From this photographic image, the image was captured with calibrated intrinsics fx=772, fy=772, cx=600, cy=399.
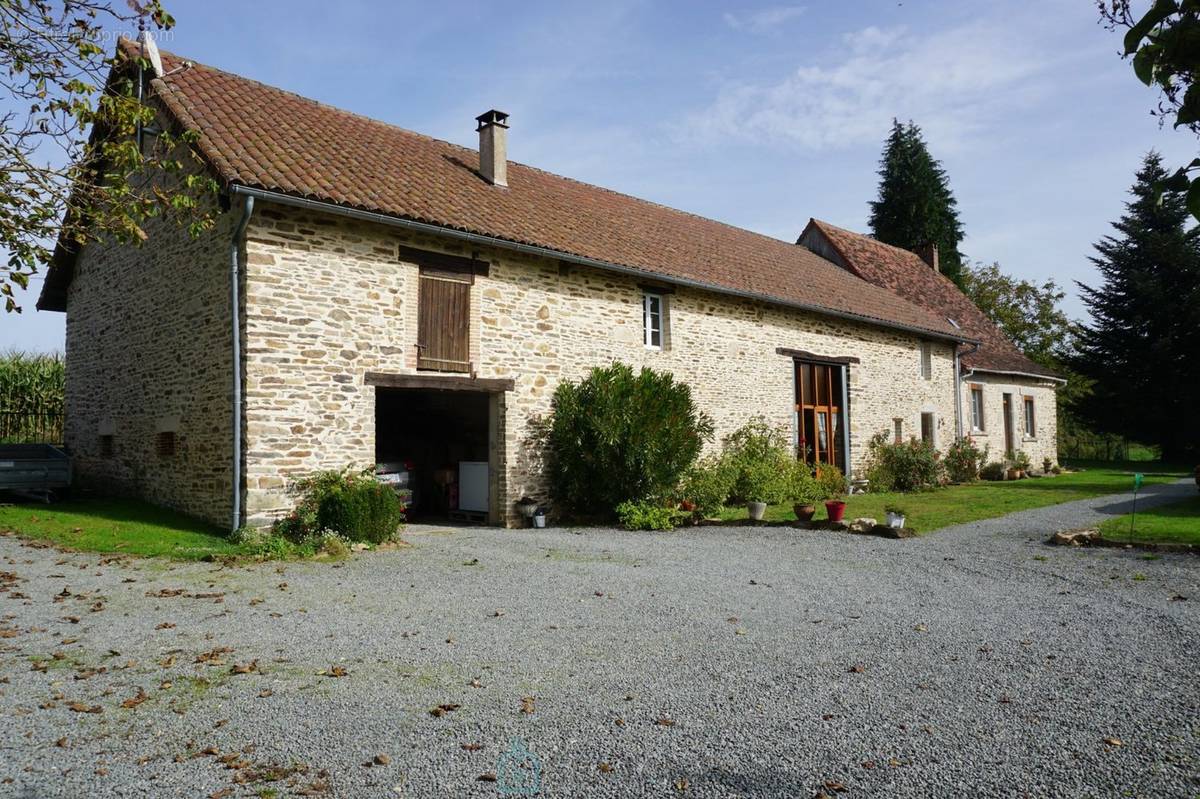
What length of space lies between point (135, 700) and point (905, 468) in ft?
55.6

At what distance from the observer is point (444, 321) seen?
36.5 ft

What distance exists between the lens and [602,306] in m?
13.2

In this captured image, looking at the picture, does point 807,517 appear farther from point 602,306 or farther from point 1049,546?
point 602,306

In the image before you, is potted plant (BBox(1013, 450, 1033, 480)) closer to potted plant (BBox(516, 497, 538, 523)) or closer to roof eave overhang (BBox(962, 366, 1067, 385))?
roof eave overhang (BBox(962, 366, 1067, 385))

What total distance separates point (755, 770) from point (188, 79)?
13.0m

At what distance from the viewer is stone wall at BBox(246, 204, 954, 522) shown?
945 centimetres

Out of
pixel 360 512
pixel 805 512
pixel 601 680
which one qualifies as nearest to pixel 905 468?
pixel 805 512

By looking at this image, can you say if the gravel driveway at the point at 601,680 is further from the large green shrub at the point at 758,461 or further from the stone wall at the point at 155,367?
the large green shrub at the point at 758,461

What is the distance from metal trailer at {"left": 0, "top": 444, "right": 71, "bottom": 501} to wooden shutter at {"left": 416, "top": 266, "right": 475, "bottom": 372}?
6.73 metres

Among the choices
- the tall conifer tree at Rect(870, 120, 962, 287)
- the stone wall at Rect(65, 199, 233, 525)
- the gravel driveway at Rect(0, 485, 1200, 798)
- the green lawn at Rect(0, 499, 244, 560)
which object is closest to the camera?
the gravel driveway at Rect(0, 485, 1200, 798)

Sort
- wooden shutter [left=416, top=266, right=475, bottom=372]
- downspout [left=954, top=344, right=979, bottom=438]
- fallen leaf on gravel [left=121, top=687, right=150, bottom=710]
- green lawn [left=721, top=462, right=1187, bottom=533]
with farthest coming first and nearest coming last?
downspout [left=954, top=344, right=979, bottom=438]
green lawn [left=721, top=462, right=1187, bottom=533]
wooden shutter [left=416, top=266, right=475, bottom=372]
fallen leaf on gravel [left=121, top=687, right=150, bottom=710]

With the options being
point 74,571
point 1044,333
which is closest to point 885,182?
point 1044,333

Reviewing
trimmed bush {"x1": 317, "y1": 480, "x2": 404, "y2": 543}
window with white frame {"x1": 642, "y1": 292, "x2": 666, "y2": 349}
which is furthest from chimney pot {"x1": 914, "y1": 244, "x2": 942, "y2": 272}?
trimmed bush {"x1": 317, "y1": 480, "x2": 404, "y2": 543}

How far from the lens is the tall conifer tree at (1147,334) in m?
26.2
